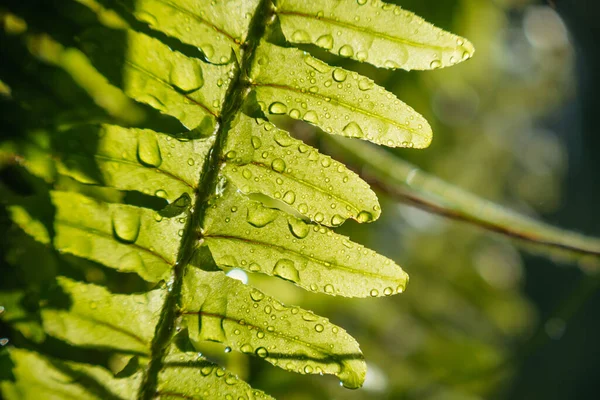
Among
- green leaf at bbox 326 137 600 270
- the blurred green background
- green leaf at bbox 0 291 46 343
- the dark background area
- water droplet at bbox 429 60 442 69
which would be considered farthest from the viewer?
the dark background area

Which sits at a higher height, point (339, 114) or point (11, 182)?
point (339, 114)

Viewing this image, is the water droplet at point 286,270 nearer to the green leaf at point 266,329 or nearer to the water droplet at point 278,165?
the green leaf at point 266,329

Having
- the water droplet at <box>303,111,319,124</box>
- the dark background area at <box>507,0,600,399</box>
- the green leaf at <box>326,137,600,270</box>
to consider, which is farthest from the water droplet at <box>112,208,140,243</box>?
the dark background area at <box>507,0,600,399</box>

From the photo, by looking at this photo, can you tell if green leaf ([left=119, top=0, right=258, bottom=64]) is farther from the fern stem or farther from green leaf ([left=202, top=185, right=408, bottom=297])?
green leaf ([left=202, top=185, right=408, bottom=297])

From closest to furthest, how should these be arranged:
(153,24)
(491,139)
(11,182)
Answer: (153,24) < (11,182) < (491,139)

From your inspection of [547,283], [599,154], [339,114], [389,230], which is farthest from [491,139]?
[339,114]

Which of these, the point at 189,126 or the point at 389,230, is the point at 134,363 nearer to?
the point at 189,126
